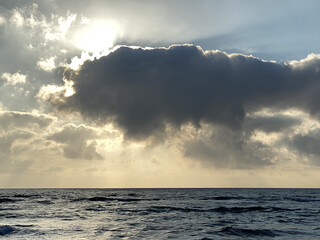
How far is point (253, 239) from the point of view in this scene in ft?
78.6

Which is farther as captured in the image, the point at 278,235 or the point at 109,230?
the point at 109,230

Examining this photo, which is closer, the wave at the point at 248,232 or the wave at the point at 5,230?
the wave at the point at 5,230

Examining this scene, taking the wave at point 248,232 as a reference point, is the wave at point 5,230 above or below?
above

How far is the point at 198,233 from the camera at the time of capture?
26.1 meters

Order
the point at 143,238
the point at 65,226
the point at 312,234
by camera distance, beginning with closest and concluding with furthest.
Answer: the point at 143,238, the point at 312,234, the point at 65,226

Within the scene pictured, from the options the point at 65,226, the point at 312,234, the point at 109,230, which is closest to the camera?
the point at 312,234

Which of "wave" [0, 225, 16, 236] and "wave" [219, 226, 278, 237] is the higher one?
"wave" [0, 225, 16, 236]

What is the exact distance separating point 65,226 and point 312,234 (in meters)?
22.5

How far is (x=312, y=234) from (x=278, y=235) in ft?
8.87

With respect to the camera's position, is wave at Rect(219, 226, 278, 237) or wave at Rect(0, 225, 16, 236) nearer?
wave at Rect(0, 225, 16, 236)

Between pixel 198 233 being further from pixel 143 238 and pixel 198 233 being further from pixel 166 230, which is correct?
pixel 143 238

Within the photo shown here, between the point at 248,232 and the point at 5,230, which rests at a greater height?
the point at 5,230

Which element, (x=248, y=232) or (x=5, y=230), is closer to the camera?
(x=5, y=230)

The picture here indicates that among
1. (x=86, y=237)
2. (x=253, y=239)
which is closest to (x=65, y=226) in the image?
(x=86, y=237)
